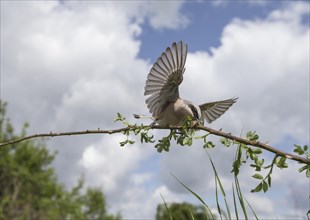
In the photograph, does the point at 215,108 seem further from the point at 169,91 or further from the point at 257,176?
the point at 257,176

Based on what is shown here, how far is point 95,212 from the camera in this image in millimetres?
22719

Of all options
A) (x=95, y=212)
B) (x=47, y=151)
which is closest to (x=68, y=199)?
(x=95, y=212)

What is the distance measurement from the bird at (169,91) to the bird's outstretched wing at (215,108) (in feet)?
1.37

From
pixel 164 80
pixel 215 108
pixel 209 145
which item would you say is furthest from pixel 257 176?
pixel 215 108

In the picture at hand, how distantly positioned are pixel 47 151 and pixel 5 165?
249cm

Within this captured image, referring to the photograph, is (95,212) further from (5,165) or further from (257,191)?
(257,191)

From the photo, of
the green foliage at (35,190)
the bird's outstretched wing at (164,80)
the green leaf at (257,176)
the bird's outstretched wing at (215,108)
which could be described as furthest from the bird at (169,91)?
the green foliage at (35,190)

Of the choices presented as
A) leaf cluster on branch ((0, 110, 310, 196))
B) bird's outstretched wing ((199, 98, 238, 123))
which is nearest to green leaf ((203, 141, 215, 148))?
leaf cluster on branch ((0, 110, 310, 196))

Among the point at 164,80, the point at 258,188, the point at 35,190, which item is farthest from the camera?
the point at 35,190

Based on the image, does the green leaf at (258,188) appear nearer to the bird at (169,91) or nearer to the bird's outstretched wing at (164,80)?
the bird at (169,91)

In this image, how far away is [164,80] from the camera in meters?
2.51

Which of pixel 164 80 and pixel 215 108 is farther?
pixel 215 108

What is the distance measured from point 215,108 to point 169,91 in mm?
480

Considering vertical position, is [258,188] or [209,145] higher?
[209,145]
